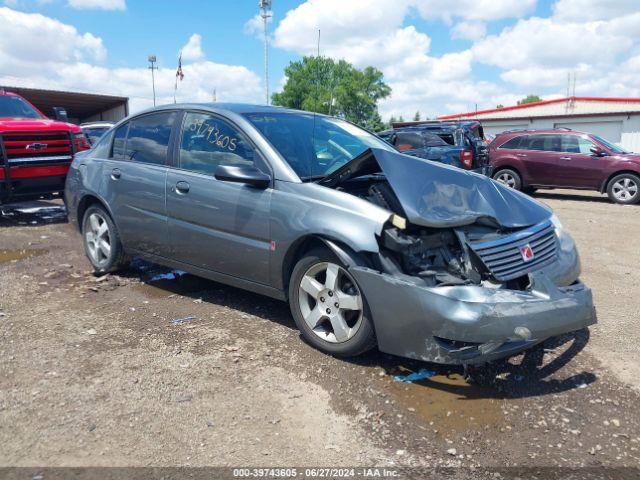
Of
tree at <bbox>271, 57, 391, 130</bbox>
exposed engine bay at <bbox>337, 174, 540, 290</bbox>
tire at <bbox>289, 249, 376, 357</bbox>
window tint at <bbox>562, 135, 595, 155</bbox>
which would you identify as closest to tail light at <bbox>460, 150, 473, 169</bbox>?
window tint at <bbox>562, 135, 595, 155</bbox>

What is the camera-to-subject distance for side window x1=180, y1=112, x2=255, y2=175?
423 cm

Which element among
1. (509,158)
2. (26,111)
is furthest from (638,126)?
(26,111)

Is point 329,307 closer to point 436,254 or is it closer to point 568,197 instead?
point 436,254

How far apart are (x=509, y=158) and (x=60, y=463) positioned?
13191mm

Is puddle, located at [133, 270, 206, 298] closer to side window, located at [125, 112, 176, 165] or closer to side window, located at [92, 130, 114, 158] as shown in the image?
side window, located at [125, 112, 176, 165]

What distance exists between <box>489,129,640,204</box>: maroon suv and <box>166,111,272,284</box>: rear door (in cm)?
1100

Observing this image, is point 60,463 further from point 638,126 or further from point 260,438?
point 638,126

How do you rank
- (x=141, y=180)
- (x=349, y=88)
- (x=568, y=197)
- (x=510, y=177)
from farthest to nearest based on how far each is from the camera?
(x=349, y=88) → (x=568, y=197) → (x=510, y=177) → (x=141, y=180)

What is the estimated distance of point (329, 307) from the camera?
364 centimetres

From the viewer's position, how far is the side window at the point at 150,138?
482cm

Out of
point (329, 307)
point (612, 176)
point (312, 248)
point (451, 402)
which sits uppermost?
point (612, 176)

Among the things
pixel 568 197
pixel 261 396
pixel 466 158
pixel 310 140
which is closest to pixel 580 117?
pixel 568 197

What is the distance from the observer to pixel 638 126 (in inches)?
1298

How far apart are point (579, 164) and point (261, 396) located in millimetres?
12135
